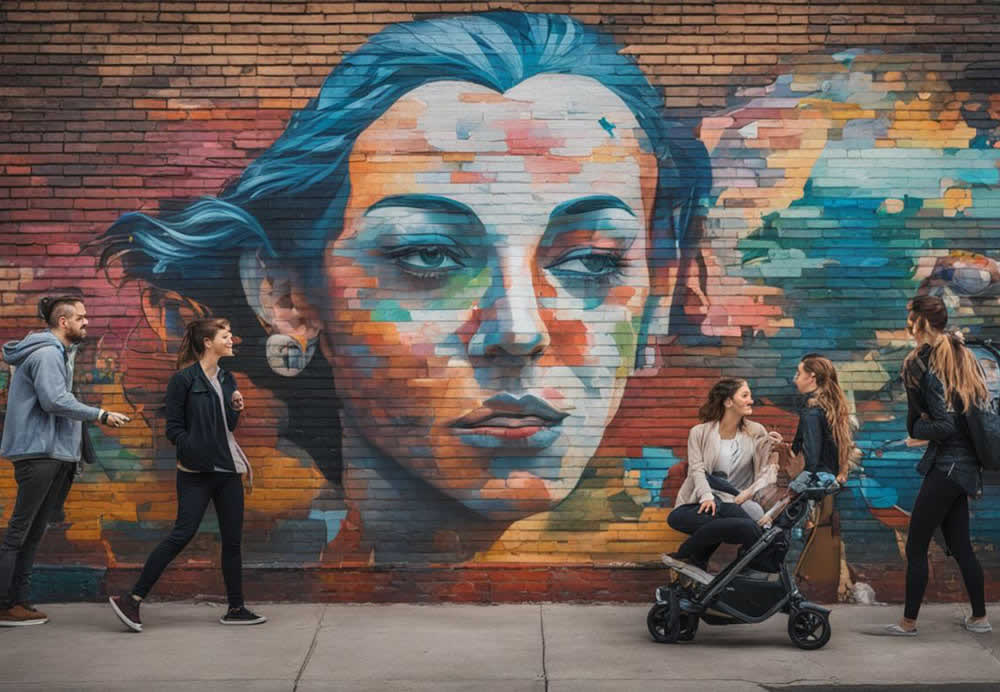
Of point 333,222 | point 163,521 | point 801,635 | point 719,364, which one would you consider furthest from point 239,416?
point 801,635

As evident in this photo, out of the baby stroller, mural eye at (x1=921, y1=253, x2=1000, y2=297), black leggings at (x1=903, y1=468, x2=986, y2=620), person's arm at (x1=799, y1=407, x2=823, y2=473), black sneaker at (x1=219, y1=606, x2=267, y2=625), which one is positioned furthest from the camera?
mural eye at (x1=921, y1=253, x2=1000, y2=297)

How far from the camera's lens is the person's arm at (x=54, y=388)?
24.4 ft

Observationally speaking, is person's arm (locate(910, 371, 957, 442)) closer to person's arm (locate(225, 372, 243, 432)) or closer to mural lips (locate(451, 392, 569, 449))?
mural lips (locate(451, 392, 569, 449))

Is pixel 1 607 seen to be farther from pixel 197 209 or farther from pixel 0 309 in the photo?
pixel 197 209

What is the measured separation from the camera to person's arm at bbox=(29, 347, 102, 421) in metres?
7.45

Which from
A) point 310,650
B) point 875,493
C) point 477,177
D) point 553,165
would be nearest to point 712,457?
point 875,493

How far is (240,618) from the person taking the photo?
25.1 feet

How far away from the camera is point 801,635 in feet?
23.1

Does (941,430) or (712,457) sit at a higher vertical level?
(941,430)

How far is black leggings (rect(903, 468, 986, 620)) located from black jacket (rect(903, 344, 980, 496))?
0.25ft

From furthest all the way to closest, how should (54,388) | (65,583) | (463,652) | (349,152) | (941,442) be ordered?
(349,152) → (65,583) → (54,388) → (941,442) → (463,652)

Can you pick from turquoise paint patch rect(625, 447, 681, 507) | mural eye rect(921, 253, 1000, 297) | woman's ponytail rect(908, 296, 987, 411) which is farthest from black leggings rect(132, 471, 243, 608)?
mural eye rect(921, 253, 1000, 297)

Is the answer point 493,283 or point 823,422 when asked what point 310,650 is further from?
point 823,422

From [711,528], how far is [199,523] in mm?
3113
